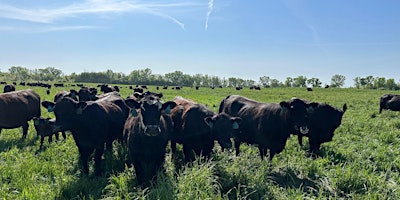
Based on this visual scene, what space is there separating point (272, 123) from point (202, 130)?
6.39ft

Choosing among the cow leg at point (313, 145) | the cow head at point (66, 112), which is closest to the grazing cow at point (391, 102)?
the cow leg at point (313, 145)

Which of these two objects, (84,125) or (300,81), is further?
(300,81)

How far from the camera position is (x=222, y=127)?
791cm

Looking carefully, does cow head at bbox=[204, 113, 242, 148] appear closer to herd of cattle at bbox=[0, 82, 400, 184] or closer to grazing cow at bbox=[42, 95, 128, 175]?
herd of cattle at bbox=[0, 82, 400, 184]

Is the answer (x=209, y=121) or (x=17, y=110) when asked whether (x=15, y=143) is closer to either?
(x=17, y=110)

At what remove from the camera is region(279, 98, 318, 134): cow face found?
7.99 metres

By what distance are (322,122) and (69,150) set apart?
7.51m

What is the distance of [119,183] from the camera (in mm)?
5965

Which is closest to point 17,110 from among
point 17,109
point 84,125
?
point 17,109

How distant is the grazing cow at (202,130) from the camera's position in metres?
7.88

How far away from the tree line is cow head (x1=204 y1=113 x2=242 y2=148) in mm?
92355

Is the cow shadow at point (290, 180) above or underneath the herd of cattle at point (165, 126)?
underneath

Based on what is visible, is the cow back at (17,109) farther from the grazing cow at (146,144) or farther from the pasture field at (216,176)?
the grazing cow at (146,144)

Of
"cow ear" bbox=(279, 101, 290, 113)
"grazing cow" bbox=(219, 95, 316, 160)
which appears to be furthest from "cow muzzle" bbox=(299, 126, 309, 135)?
"cow ear" bbox=(279, 101, 290, 113)
